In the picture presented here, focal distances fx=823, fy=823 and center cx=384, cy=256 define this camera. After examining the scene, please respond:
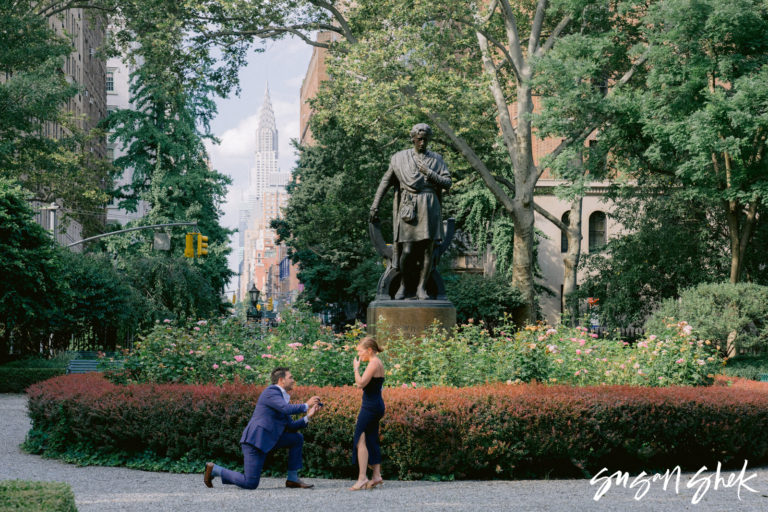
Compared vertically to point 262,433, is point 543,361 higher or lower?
higher

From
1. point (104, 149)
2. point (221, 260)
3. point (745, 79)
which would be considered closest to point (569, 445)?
point (745, 79)

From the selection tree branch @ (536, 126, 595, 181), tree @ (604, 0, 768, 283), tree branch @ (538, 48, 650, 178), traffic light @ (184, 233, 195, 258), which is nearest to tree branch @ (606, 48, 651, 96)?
tree branch @ (538, 48, 650, 178)

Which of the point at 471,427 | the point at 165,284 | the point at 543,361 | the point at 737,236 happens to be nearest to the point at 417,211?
the point at 543,361

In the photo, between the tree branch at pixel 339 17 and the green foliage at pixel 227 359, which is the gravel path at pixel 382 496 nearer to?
the green foliage at pixel 227 359

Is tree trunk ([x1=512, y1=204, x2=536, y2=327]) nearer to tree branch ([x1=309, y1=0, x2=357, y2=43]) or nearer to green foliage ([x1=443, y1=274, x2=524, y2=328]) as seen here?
green foliage ([x1=443, y1=274, x2=524, y2=328])

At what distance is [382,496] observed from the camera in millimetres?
8117

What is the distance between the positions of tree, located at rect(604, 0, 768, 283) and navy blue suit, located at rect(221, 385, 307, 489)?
14.5 m

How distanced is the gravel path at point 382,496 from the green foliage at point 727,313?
42.1 feet

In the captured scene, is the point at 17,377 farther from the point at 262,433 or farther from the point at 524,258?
the point at 262,433

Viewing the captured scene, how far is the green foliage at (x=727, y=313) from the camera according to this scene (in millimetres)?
21797

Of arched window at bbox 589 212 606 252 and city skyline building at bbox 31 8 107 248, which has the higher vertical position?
city skyline building at bbox 31 8 107 248

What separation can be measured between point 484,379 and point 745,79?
499 inches

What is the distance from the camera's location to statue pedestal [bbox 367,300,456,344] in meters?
12.4

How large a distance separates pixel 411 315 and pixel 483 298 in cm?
1740
